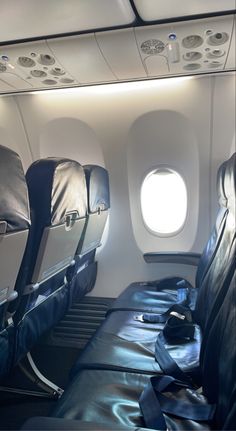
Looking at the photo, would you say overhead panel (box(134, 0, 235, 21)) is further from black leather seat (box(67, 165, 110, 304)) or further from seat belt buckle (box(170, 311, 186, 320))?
seat belt buckle (box(170, 311, 186, 320))

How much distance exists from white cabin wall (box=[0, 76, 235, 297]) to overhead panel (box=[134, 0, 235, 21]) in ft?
4.06

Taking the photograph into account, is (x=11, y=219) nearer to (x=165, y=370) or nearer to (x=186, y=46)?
(x=165, y=370)

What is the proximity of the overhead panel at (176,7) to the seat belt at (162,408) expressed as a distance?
1.90 metres

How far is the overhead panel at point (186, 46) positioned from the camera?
2.07 m

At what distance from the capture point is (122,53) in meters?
2.41

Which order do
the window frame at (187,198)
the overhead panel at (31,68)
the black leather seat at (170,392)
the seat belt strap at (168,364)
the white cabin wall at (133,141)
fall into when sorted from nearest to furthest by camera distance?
the black leather seat at (170,392)
the seat belt strap at (168,364)
the overhead panel at (31,68)
the white cabin wall at (133,141)
the window frame at (187,198)

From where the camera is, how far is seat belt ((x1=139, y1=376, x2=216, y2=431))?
1218mm

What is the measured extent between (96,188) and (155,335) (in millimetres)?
1322

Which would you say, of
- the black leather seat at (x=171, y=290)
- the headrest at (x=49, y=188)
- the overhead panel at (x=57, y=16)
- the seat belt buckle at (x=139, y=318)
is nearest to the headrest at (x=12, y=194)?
the headrest at (x=49, y=188)

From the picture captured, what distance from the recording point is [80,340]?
2934mm

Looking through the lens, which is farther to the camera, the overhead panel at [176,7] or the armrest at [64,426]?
the overhead panel at [176,7]

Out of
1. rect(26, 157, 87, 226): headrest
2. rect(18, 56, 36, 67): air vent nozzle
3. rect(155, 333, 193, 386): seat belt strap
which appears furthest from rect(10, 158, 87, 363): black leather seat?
rect(18, 56, 36, 67): air vent nozzle

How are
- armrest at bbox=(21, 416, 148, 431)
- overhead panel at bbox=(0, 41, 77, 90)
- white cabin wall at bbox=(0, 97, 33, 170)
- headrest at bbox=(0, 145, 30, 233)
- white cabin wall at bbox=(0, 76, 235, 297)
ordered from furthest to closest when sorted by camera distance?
white cabin wall at bbox=(0, 97, 33, 170), white cabin wall at bbox=(0, 76, 235, 297), overhead panel at bbox=(0, 41, 77, 90), headrest at bbox=(0, 145, 30, 233), armrest at bbox=(21, 416, 148, 431)

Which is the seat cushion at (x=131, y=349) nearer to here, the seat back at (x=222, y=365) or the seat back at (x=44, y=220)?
the seat back at (x=222, y=365)
